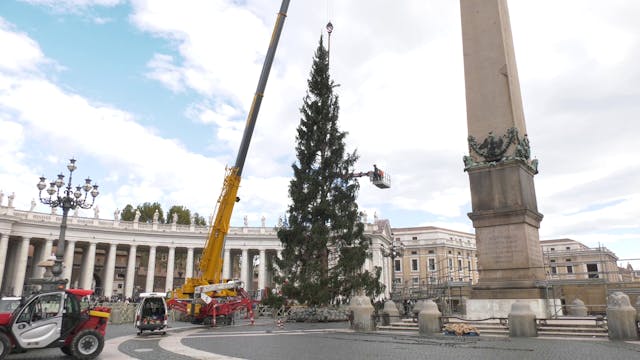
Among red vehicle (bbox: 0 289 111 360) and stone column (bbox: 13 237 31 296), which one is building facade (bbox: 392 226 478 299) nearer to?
stone column (bbox: 13 237 31 296)

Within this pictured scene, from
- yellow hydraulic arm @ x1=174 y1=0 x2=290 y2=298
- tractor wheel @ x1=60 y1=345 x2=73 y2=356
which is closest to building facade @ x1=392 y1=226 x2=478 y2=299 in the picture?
yellow hydraulic arm @ x1=174 y1=0 x2=290 y2=298

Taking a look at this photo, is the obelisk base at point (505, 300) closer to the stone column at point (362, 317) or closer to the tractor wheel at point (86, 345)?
the stone column at point (362, 317)

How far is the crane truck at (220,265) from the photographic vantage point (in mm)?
25609

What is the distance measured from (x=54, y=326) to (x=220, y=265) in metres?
17.0

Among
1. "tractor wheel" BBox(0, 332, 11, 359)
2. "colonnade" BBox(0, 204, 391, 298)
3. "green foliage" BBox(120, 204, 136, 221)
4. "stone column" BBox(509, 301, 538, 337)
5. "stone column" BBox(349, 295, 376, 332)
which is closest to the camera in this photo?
"tractor wheel" BBox(0, 332, 11, 359)

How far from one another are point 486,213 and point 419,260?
88.2 metres

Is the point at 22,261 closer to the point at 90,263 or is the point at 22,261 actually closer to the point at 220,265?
the point at 90,263

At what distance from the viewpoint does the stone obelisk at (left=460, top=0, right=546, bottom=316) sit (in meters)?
15.0

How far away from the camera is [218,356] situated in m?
10.9

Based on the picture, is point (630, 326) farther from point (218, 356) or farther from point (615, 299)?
point (218, 356)

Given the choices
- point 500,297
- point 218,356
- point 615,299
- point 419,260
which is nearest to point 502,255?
point 500,297

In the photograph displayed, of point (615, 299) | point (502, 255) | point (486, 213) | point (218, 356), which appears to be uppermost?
point (486, 213)

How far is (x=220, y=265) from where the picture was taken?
28.5 meters

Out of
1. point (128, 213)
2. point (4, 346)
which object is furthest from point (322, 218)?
point (128, 213)
